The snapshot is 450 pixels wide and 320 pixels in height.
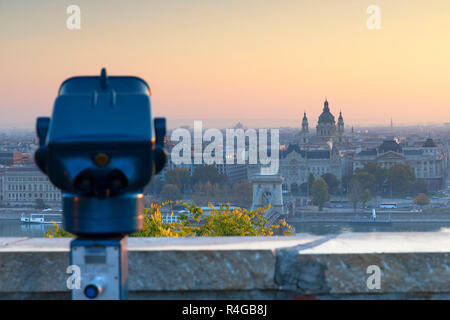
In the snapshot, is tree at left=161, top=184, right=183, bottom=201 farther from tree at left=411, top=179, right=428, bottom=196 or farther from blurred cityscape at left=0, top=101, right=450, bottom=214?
tree at left=411, top=179, right=428, bottom=196

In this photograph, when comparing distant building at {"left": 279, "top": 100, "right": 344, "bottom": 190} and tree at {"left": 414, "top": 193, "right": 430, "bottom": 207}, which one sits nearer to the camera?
tree at {"left": 414, "top": 193, "right": 430, "bottom": 207}

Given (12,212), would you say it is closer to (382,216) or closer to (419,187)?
(382,216)

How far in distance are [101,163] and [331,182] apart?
44.8 m

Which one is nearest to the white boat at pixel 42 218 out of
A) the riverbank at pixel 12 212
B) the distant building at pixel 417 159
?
the riverbank at pixel 12 212

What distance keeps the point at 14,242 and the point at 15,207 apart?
41653 mm

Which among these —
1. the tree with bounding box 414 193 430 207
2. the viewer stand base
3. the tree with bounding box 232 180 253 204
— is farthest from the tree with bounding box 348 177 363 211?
the viewer stand base

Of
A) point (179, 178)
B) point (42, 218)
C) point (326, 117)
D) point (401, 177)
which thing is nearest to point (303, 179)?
point (401, 177)

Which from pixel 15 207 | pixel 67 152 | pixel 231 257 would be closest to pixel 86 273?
pixel 67 152

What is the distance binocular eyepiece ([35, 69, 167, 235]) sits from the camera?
91 cm

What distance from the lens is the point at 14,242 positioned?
54.9 inches

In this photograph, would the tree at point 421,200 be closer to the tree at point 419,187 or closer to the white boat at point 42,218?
the tree at point 419,187

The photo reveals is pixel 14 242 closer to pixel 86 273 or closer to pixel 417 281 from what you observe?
pixel 86 273

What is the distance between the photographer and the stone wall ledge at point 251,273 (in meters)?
1.25

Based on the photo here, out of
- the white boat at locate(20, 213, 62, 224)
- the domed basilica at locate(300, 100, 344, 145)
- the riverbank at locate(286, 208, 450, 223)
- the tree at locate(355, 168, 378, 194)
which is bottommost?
the riverbank at locate(286, 208, 450, 223)
